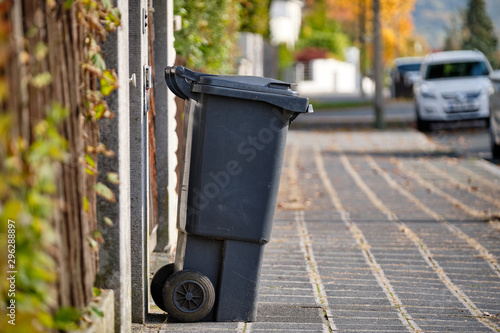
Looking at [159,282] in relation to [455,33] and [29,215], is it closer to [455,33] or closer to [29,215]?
[29,215]

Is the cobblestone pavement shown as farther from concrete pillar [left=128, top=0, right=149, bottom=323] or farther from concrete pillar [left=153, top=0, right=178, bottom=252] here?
concrete pillar [left=153, top=0, right=178, bottom=252]

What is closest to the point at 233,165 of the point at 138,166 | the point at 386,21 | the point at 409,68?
the point at 138,166

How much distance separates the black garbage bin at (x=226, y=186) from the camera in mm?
4816

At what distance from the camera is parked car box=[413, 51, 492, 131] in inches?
775

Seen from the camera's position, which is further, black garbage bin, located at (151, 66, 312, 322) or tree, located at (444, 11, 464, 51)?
tree, located at (444, 11, 464, 51)

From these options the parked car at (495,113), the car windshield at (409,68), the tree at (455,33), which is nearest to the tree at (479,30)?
the tree at (455,33)

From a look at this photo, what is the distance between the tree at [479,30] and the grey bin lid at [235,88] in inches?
2518

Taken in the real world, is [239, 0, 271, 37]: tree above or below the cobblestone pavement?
above

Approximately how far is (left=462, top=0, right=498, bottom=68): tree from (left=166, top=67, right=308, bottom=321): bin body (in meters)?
64.0

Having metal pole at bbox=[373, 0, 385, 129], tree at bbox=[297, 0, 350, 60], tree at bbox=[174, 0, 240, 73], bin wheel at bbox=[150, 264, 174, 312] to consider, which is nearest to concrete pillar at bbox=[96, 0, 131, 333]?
bin wheel at bbox=[150, 264, 174, 312]

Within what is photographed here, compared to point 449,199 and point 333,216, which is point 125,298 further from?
point 449,199

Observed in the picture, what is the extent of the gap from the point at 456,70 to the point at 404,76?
54.3ft

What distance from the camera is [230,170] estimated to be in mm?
4812

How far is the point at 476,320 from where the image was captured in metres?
5.08
